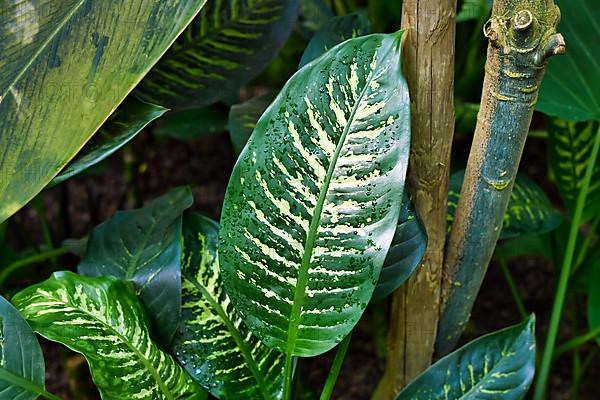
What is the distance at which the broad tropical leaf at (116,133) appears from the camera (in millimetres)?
725

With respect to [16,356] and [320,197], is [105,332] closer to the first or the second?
[16,356]

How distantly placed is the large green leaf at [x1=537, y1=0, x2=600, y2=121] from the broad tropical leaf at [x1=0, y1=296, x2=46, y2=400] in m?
0.62

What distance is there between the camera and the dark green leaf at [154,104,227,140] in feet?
4.25

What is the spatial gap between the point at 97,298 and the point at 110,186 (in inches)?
40.7

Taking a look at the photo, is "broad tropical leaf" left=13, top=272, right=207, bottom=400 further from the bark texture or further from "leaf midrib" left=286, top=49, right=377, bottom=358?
the bark texture

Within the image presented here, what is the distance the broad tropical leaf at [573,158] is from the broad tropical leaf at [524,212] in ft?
0.20

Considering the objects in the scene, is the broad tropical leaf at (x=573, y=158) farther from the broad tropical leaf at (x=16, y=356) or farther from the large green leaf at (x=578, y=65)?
the broad tropical leaf at (x=16, y=356)

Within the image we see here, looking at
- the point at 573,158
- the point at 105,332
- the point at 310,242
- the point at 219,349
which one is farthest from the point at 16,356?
the point at 573,158

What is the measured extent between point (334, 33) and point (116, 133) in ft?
0.87

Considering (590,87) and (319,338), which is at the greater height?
(590,87)

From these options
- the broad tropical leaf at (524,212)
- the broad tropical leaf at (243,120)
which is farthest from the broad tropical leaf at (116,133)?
the broad tropical leaf at (524,212)

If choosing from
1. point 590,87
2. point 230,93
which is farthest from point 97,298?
point 590,87

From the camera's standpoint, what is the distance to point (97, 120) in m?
0.67

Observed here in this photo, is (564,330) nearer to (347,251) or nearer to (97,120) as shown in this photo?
(347,251)
